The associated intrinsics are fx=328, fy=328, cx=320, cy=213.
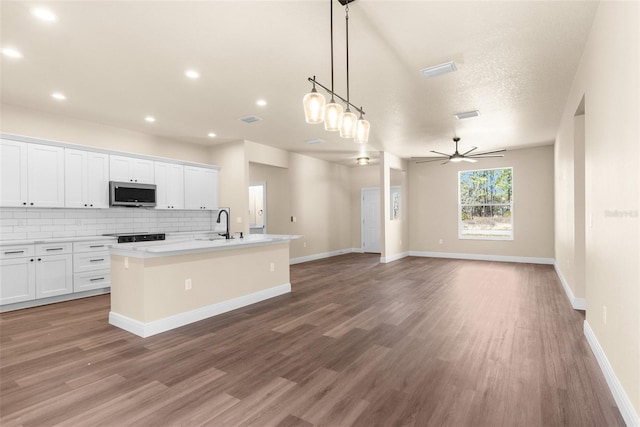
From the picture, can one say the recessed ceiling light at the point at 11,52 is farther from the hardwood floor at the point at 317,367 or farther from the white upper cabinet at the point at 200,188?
the white upper cabinet at the point at 200,188

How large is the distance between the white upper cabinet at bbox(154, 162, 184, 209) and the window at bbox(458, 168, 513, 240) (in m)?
7.02

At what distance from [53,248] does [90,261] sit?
1.73ft

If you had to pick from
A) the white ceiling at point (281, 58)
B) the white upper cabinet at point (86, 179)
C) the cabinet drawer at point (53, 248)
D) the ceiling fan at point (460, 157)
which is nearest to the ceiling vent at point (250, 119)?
the white ceiling at point (281, 58)

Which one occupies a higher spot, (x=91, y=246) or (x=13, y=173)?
(x=13, y=173)

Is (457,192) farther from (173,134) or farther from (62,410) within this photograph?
(62,410)

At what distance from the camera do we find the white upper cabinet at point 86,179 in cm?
500

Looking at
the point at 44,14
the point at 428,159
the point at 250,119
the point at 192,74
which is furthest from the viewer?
the point at 428,159

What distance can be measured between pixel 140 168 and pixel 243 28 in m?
4.06

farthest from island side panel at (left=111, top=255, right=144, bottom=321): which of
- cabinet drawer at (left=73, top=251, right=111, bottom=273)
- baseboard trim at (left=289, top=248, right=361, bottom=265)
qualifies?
baseboard trim at (left=289, top=248, right=361, bottom=265)

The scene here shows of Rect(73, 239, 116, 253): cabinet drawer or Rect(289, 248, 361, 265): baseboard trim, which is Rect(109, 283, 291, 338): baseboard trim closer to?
Rect(73, 239, 116, 253): cabinet drawer

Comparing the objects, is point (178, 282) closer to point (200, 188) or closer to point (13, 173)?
point (13, 173)

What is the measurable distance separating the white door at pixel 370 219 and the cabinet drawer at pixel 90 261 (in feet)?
23.2

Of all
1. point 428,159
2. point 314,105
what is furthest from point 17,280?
point 428,159

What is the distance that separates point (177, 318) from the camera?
3.60m
